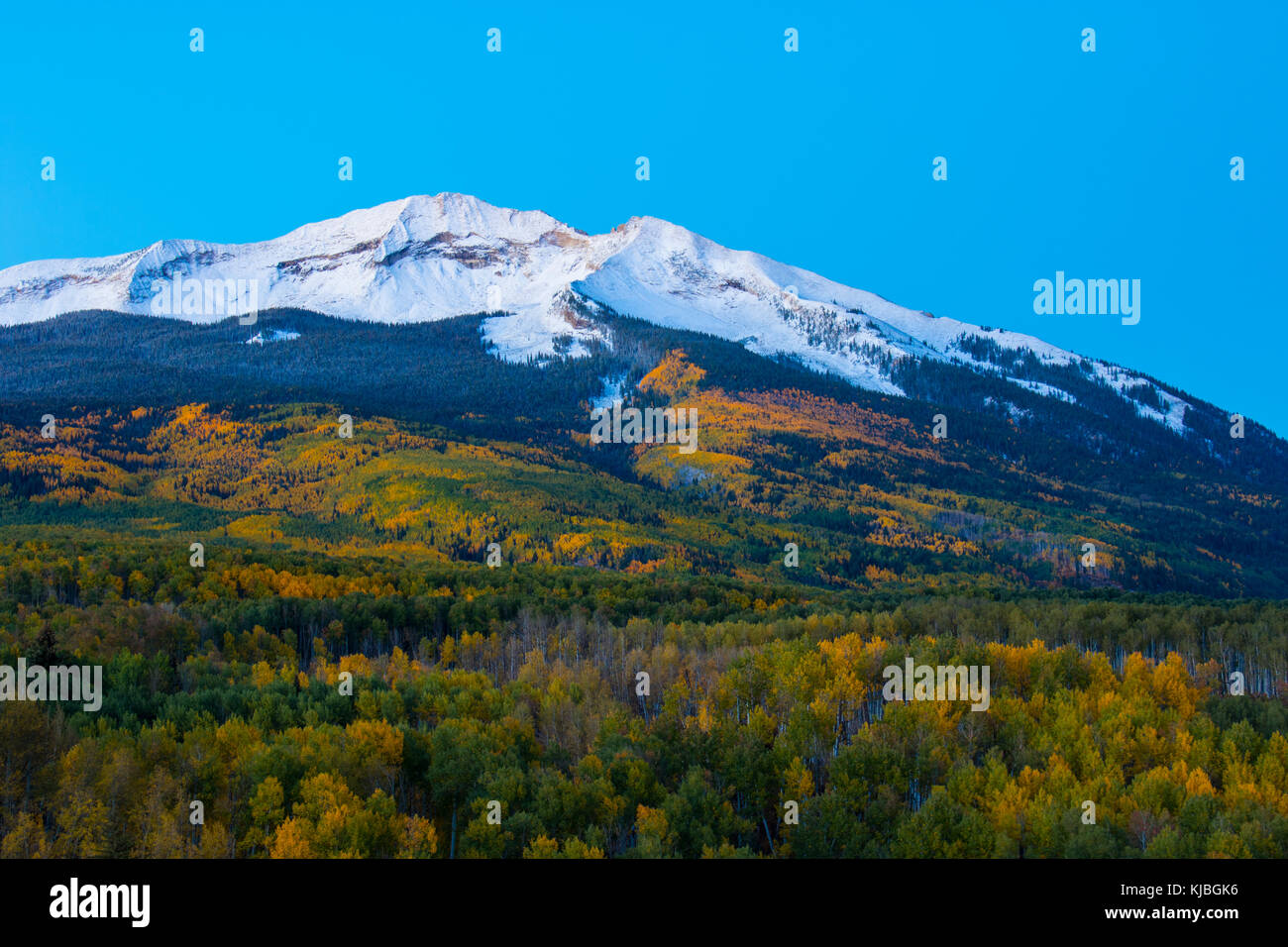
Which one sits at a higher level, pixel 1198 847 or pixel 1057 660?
pixel 1057 660

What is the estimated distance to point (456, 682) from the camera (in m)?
79.9

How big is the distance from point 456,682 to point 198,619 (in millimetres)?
36251

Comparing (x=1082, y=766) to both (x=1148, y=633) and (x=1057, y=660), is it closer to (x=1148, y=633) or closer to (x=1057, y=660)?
(x=1057, y=660)

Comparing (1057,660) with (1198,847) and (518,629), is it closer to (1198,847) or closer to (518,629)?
(1198,847)

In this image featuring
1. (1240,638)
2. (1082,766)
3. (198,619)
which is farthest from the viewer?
(1240,638)

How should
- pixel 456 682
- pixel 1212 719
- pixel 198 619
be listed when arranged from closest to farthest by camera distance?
pixel 1212 719, pixel 456 682, pixel 198 619

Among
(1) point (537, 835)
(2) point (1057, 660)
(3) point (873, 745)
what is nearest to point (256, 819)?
(1) point (537, 835)

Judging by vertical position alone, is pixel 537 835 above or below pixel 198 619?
below

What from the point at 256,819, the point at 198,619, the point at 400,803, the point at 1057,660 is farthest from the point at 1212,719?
the point at 198,619

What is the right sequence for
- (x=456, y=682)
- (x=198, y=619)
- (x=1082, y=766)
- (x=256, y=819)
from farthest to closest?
(x=198, y=619) < (x=456, y=682) < (x=1082, y=766) < (x=256, y=819)

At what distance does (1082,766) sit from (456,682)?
47073 mm

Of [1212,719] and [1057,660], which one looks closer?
[1212,719]
